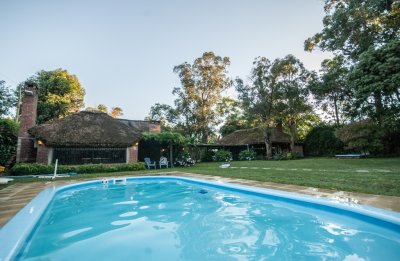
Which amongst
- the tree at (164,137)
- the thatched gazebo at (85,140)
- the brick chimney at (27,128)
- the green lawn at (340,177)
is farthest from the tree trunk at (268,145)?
the brick chimney at (27,128)

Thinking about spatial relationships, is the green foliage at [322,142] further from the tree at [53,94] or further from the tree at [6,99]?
the tree at [6,99]

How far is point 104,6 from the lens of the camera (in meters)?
11.0

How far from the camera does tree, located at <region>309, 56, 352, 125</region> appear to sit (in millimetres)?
19716

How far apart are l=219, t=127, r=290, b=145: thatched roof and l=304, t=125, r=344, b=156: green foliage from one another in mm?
3112

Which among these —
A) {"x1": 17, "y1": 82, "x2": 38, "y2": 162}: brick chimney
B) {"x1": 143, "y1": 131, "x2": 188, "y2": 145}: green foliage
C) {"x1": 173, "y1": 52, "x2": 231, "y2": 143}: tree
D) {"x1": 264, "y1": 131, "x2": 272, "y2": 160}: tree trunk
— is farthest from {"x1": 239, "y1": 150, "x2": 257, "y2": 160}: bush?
{"x1": 17, "y1": 82, "x2": 38, "y2": 162}: brick chimney

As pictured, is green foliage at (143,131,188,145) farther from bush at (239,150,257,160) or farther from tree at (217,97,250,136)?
tree at (217,97,250,136)

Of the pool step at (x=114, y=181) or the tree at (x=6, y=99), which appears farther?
the tree at (x=6, y=99)

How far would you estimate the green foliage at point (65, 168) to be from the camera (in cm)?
1188

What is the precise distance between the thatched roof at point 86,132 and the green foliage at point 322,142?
24040mm

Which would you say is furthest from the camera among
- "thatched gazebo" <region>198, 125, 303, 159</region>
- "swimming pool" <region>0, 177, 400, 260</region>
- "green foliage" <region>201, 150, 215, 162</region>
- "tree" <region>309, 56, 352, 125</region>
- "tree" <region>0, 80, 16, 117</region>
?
"thatched gazebo" <region>198, 125, 303, 159</region>

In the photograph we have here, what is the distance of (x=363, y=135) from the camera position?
63.6ft

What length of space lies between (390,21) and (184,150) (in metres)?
18.2

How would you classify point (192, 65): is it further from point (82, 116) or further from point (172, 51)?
point (82, 116)

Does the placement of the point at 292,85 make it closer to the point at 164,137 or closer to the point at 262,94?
the point at 262,94
